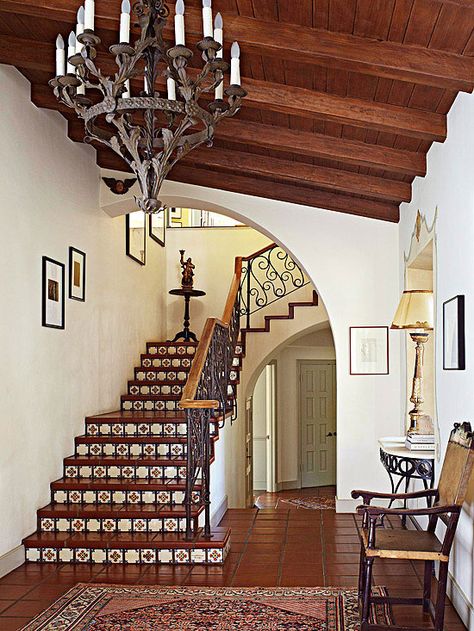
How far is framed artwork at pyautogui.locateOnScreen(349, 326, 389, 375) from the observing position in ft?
24.9

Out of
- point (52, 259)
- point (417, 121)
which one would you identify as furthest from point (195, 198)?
point (417, 121)

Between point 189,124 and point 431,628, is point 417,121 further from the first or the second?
point 431,628

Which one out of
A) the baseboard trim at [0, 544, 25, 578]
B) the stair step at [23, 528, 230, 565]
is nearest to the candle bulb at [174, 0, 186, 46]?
the stair step at [23, 528, 230, 565]

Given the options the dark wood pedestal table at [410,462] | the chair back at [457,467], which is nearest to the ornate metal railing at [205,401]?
the dark wood pedestal table at [410,462]

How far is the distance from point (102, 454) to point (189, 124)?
4.19 meters

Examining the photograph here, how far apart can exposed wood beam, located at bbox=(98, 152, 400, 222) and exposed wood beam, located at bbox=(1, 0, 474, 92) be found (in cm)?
312

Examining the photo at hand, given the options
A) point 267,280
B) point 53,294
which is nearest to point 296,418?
point 267,280

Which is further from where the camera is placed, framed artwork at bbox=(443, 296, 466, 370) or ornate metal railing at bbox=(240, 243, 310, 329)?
ornate metal railing at bbox=(240, 243, 310, 329)

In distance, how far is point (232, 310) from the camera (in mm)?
8273

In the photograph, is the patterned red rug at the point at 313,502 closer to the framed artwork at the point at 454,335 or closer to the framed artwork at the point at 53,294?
the framed artwork at the point at 53,294

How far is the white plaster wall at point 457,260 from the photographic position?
4285 mm

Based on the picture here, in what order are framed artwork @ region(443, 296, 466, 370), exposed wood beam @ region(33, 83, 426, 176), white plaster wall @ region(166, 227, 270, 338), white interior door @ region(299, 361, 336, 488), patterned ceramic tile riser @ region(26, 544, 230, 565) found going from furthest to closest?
1. white interior door @ region(299, 361, 336, 488)
2. white plaster wall @ region(166, 227, 270, 338)
3. exposed wood beam @ region(33, 83, 426, 176)
4. patterned ceramic tile riser @ region(26, 544, 230, 565)
5. framed artwork @ region(443, 296, 466, 370)

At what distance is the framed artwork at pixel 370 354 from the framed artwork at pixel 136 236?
117 inches

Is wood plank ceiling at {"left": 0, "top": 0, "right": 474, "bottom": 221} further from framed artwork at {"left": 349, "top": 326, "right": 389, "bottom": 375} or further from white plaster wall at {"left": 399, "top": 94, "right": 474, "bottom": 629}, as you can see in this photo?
framed artwork at {"left": 349, "top": 326, "right": 389, "bottom": 375}
